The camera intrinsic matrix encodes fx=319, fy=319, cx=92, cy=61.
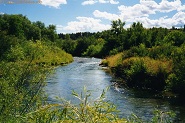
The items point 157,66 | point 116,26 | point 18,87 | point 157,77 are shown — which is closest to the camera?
point 18,87

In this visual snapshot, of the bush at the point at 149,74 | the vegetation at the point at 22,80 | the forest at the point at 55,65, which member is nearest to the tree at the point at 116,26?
the forest at the point at 55,65

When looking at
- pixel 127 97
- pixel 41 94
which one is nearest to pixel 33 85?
pixel 41 94

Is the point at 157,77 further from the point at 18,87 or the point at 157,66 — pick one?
the point at 18,87

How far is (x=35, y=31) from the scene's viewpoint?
89000 mm

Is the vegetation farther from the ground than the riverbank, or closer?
farther from the ground

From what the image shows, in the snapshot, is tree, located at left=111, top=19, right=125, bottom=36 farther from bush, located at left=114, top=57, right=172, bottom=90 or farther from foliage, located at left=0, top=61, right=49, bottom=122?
foliage, located at left=0, top=61, right=49, bottom=122

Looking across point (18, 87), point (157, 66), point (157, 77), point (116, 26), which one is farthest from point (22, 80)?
point (116, 26)

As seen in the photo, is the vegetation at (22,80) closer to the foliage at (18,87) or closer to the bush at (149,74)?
the foliage at (18,87)

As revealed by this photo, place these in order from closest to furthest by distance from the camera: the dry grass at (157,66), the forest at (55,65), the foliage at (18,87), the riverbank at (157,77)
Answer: the forest at (55,65) < the foliage at (18,87) < the riverbank at (157,77) < the dry grass at (157,66)

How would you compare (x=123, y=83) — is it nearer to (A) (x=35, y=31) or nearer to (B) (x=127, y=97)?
(B) (x=127, y=97)

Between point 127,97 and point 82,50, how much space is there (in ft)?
310

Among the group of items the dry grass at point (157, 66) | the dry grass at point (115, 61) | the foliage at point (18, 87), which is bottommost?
the dry grass at point (115, 61)

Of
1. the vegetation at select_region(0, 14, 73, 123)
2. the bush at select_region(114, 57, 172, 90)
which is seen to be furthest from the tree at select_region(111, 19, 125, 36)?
the vegetation at select_region(0, 14, 73, 123)

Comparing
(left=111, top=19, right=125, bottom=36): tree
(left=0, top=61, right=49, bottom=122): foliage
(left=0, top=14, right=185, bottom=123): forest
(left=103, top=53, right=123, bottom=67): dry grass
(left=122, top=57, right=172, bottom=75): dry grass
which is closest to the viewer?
(left=0, top=14, right=185, bottom=123): forest
